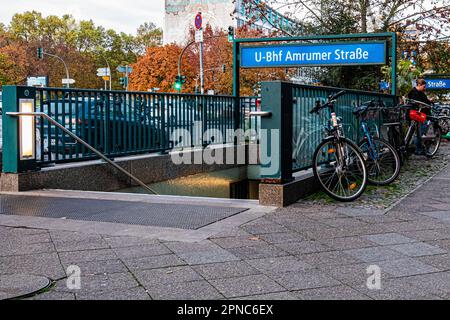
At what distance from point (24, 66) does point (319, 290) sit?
6933cm

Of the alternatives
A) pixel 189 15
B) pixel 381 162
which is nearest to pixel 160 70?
pixel 189 15

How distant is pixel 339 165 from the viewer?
807 centimetres

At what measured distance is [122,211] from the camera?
7145mm

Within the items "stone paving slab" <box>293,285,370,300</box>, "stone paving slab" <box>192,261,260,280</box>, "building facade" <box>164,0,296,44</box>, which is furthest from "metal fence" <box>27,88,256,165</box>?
"building facade" <box>164,0,296,44</box>

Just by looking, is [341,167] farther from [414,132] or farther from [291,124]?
[414,132]

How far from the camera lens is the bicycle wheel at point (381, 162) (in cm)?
937

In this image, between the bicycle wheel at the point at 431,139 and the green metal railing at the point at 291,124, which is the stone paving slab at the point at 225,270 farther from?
the bicycle wheel at the point at 431,139

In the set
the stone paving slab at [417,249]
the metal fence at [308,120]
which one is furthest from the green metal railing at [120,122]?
the stone paving slab at [417,249]

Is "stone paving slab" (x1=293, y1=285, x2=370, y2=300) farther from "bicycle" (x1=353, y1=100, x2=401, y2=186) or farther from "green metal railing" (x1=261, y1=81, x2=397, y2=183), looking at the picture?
"bicycle" (x1=353, y1=100, x2=401, y2=186)

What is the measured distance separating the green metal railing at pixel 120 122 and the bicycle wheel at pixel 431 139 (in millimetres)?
4573

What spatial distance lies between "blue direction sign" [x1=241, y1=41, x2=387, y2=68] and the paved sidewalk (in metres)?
5.20
